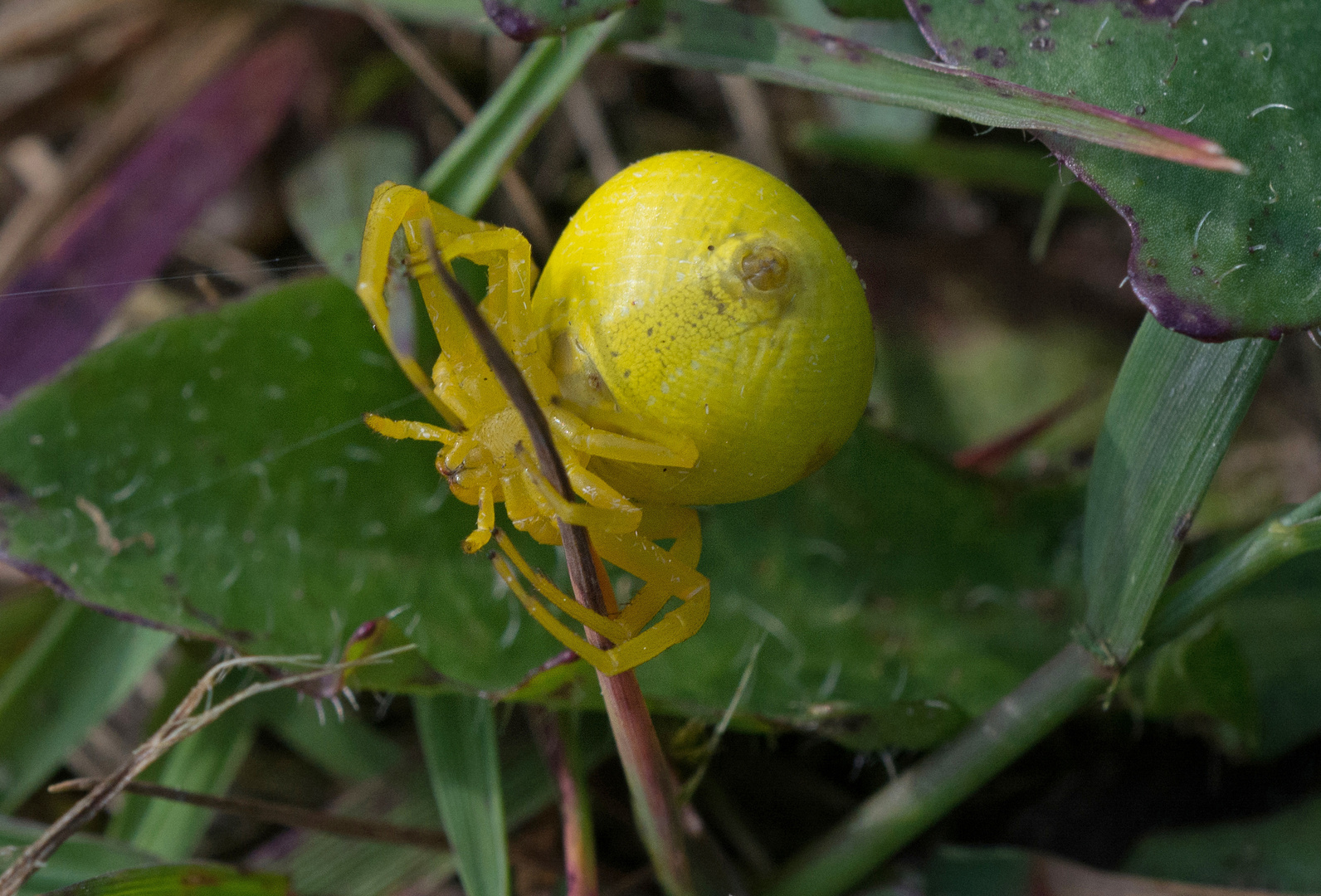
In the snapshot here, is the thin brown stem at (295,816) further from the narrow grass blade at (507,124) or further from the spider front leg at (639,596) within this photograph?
the narrow grass blade at (507,124)

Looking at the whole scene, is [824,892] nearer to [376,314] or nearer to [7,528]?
[376,314]

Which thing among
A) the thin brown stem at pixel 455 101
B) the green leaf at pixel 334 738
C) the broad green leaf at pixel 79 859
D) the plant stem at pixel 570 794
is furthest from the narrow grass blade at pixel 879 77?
the broad green leaf at pixel 79 859

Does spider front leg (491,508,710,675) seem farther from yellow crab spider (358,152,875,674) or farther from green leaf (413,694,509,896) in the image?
green leaf (413,694,509,896)

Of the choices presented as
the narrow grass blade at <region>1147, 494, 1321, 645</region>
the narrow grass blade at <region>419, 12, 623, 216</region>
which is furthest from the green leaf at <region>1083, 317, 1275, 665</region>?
the narrow grass blade at <region>419, 12, 623, 216</region>

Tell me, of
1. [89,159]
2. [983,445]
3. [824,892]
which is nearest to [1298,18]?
[983,445]

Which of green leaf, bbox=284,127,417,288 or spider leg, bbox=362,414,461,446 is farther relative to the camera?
green leaf, bbox=284,127,417,288

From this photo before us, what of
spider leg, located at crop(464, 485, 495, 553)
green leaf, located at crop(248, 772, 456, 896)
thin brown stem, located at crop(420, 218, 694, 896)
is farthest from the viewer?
green leaf, located at crop(248, 772, 456, 896)

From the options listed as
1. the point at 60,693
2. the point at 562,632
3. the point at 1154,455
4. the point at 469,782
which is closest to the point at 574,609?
the point at 562,632
